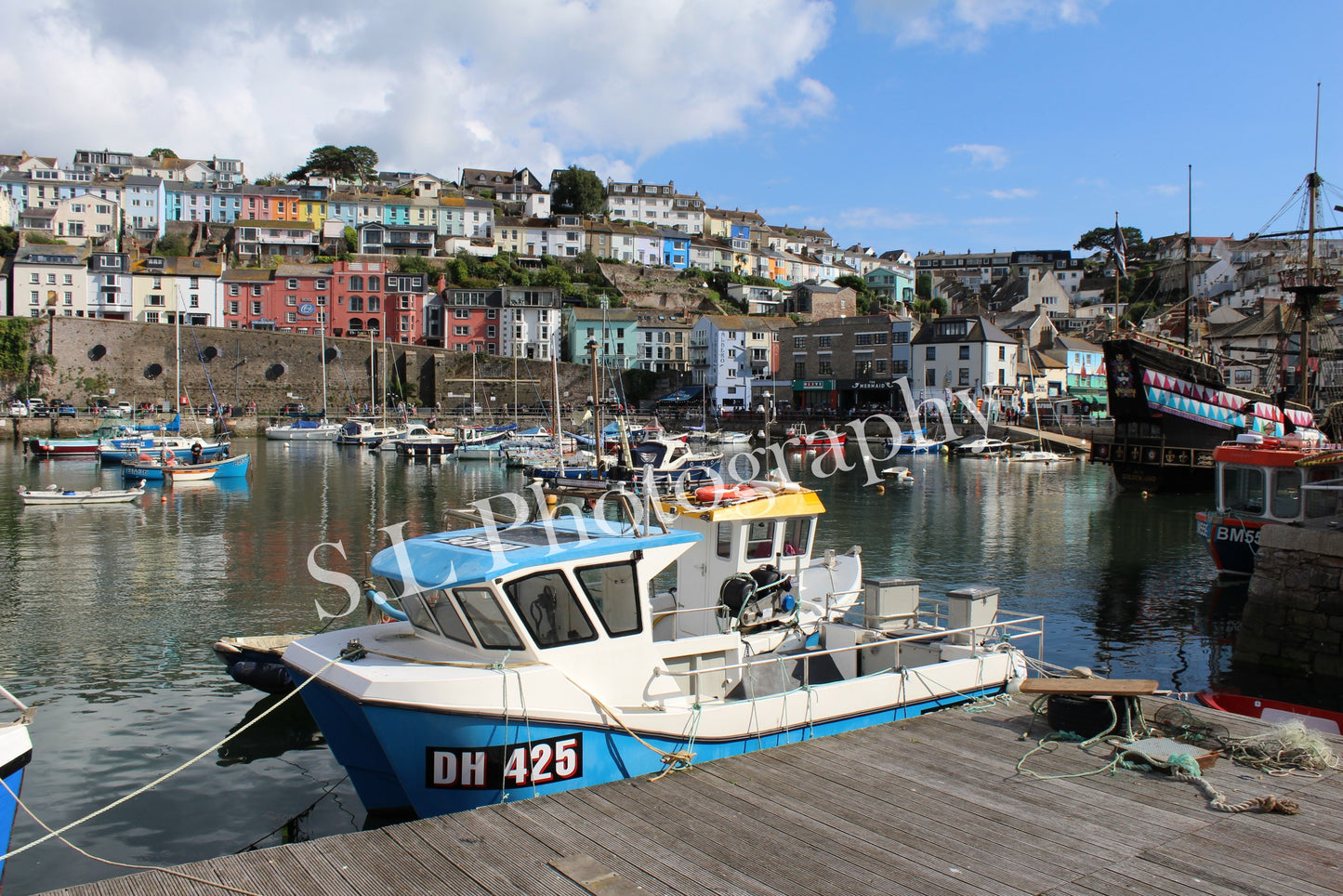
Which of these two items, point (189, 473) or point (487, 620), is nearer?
point (487, 620)

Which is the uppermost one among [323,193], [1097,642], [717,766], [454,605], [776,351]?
[323,193]

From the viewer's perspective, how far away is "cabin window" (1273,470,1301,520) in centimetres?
1966

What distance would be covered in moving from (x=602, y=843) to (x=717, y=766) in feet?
5.77

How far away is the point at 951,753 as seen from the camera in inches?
322

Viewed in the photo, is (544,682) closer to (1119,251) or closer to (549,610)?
(549,610)

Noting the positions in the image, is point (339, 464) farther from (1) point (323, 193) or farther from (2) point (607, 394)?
(1) point (323, 193)

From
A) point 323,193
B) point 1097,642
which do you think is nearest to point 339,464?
point 1097,642

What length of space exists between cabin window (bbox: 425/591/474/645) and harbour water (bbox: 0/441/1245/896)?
2761mm

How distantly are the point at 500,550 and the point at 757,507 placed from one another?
14.5ft

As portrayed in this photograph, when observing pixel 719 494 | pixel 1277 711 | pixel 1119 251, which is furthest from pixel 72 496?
pixel 1119 251

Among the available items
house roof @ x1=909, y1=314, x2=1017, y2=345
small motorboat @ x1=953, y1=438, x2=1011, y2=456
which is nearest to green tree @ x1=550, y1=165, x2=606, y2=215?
house roof @ x1=909, y1=314, x2=1017, y2=345

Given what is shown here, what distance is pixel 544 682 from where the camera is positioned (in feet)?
25.0

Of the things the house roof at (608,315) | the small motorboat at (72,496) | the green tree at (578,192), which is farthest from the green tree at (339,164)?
the small motorboat at (72,496)

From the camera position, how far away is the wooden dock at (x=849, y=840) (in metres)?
5.86
